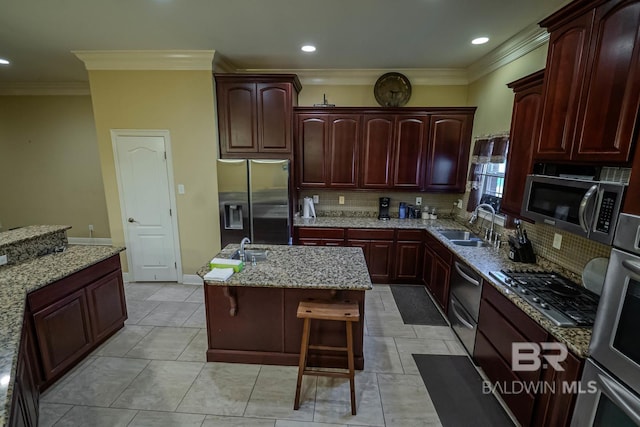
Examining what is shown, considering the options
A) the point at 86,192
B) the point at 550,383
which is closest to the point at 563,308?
the point at 550,383

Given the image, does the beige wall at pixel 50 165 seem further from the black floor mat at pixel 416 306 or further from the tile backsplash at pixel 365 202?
the black floor mat at pixel 416 306

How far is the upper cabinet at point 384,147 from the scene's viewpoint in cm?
398

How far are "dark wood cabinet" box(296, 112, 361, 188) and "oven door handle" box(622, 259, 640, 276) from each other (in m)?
3.17

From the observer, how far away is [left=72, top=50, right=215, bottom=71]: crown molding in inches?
137

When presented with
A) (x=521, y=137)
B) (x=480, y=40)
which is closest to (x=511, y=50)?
(x=480, y=40)

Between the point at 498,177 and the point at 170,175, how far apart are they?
4.13 meters

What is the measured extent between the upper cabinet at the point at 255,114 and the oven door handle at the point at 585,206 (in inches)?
118

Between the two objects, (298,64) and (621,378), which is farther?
(298,64)

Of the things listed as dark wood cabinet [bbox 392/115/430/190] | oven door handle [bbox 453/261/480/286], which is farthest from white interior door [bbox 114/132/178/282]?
oven door handle [bbox 453/261/480/286]

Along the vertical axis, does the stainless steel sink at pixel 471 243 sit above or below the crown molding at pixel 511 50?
below

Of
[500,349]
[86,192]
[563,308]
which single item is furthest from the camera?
[86,192]

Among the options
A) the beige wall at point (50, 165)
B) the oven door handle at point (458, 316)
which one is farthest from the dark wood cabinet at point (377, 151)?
the beige wall at point (50, 165)

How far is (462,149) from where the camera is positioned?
401cm

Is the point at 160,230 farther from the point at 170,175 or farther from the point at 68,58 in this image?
the point at 68,58
